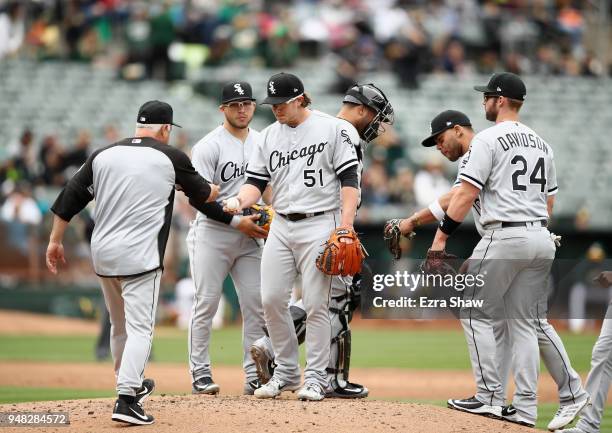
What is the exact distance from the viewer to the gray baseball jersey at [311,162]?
25.2 ft

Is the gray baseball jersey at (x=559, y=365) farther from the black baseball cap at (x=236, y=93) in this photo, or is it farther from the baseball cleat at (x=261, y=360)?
the black baseball cap at (x=236, y=93)

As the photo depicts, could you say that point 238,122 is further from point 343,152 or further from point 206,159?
point 343,152

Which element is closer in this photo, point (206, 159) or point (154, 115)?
point (154, 115)

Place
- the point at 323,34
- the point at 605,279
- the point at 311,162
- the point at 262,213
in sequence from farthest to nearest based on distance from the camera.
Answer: the point at 323,34, the point at 262,213, the point at 311,162, the point at 605,279

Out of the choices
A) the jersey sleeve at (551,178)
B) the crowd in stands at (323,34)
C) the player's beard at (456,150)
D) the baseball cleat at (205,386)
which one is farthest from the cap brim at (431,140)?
the crowd in stands at (323,34)

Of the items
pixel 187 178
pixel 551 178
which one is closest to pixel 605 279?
pixel 551 178

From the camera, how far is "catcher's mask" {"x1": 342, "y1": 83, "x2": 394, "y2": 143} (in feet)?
27.0

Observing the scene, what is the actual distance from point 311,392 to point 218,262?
1.51m

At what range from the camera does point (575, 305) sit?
18.0 metres

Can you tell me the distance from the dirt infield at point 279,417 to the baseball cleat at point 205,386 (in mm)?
691

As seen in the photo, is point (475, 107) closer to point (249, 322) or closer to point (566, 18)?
point (566, 18)

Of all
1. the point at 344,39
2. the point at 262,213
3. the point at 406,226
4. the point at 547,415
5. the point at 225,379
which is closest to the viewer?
the point at 406,226

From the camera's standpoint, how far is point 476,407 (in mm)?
7684

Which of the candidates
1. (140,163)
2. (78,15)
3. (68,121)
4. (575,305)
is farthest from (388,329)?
(140,163)
